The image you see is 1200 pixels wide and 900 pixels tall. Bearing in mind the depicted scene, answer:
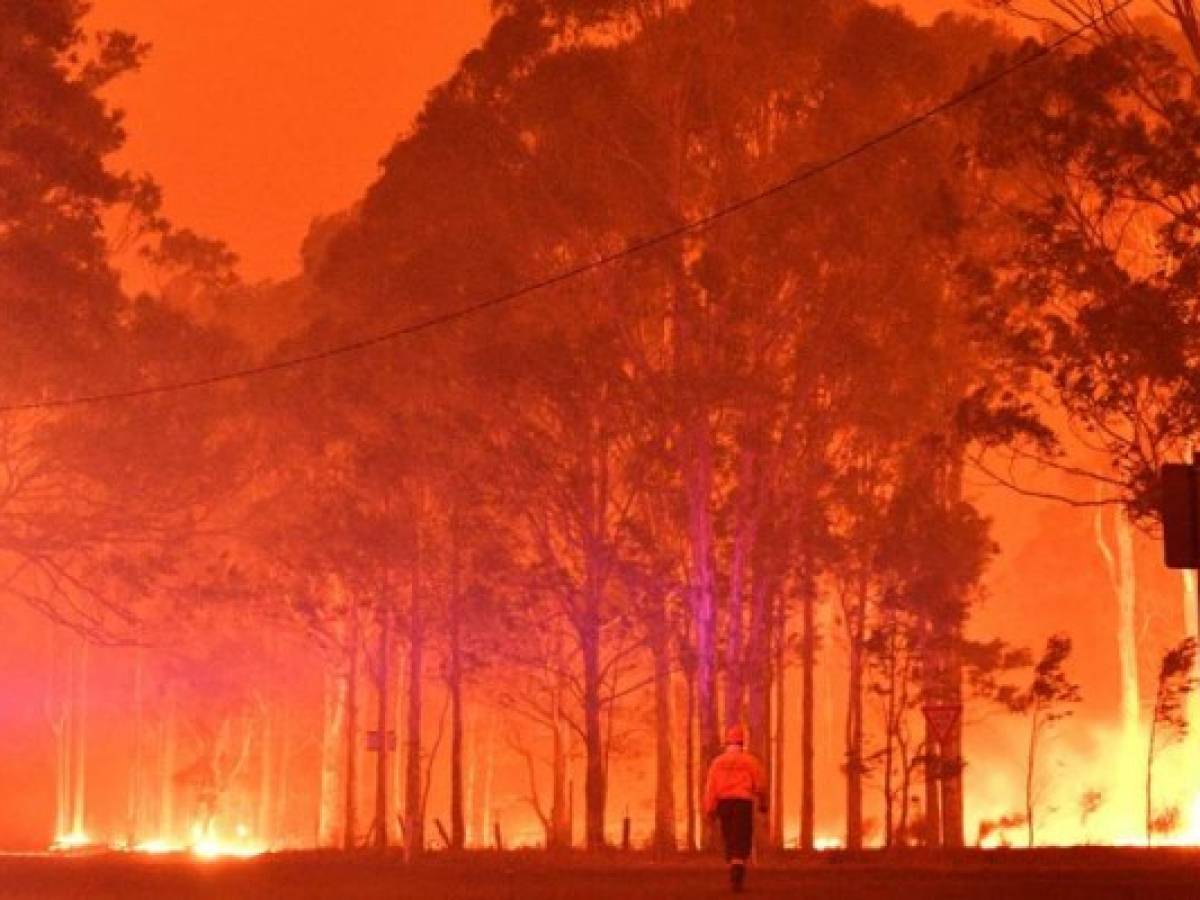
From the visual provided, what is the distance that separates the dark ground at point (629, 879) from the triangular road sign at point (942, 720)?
5.45 ft

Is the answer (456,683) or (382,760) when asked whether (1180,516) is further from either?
(382,760)

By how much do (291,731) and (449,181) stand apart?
4484 centimetres

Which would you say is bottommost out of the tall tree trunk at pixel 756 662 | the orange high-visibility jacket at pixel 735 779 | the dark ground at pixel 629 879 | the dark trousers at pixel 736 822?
the dark ground at pixel 629 879

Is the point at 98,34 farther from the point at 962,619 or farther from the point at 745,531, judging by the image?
the point at 962,619

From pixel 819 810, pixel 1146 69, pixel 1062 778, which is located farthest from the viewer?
pixel 819 810

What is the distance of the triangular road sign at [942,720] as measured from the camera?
27.6m

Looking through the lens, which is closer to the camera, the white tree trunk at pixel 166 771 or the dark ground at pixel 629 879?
the dark ground at pixel 629 879

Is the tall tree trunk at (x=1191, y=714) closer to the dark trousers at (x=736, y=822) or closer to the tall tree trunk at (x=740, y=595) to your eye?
the tall tree trunk at (x=740, y=595)

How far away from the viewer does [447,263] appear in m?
39.8

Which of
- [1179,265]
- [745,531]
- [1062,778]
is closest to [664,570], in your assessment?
[745,531]

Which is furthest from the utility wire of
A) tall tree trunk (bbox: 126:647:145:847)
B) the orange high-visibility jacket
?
tall tree trunk (bbox: 126:647:145:847)

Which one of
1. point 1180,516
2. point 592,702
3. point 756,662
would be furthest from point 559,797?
point 1180,516

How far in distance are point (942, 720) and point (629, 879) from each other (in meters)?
5.90

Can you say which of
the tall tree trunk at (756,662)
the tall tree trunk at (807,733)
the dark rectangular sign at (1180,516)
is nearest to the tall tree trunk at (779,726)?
the tall tree trunk at (807,733)
